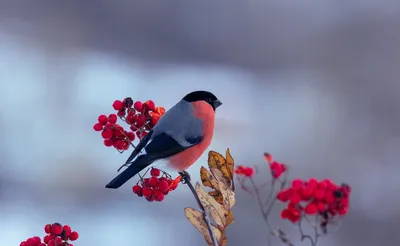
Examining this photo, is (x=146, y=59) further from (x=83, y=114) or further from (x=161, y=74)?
(x=83, y=114)

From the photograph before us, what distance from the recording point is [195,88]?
6.10 ft

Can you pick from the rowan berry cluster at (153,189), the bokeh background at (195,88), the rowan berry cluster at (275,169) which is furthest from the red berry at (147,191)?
the bokeh background at (195,88)

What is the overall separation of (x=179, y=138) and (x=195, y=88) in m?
1.28

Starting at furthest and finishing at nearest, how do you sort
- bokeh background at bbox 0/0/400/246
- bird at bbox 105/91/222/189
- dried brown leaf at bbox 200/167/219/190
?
bokeh background at bbox 0/0/400/246
bird at bbox 105/91/222/189
dried brown leaf at bbox 200/167/219/190

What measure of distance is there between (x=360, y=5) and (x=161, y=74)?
2.36 ft

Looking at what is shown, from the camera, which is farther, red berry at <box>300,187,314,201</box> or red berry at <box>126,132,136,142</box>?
red berry at <box>126,132,136,142</box>

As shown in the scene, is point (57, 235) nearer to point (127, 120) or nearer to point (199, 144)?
point (127, 120)

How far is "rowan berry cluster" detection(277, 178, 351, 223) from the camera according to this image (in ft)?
1.01

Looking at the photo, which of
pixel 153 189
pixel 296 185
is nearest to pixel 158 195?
pixel 153 189

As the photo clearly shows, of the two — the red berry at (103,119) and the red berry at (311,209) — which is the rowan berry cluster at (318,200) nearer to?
the red berry at (311,209)

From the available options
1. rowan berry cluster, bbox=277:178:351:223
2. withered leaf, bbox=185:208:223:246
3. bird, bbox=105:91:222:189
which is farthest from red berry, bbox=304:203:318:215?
bird, bbox=105:91:222:189

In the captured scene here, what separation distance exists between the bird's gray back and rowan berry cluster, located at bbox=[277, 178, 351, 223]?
241 millimetres

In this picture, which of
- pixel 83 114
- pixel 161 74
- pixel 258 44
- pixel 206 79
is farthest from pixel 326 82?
pixel 83 114

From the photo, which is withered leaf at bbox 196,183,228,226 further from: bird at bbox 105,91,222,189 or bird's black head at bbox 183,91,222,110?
bird's black head at bbox 183,91,222,110
